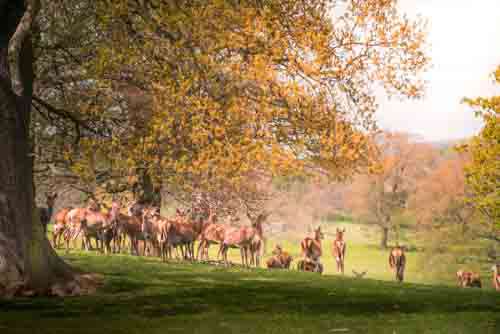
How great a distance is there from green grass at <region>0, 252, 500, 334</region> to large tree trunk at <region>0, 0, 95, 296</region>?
0.84m

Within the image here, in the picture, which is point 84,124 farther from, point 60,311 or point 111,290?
point 60,311

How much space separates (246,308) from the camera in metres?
11.4

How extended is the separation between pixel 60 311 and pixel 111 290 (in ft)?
8.99

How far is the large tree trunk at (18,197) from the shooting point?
12.2 m

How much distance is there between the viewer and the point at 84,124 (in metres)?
17.3

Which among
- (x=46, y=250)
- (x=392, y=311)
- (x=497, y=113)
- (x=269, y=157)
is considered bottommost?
(x=392, y=311)

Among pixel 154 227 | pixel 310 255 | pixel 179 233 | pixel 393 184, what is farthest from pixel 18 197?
pixel 393 184

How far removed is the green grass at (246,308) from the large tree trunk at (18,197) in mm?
839

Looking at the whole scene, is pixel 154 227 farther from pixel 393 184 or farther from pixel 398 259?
pixel 393 184

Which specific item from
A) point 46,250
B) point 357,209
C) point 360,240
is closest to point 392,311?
point 46,250

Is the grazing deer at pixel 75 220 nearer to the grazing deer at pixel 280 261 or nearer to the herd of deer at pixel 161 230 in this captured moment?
the herd of deer at pixel 161 230

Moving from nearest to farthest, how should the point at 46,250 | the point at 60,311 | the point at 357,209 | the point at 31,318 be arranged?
the point at 31,318
the point at 60,311
the point at 46,250
the point at 357,209

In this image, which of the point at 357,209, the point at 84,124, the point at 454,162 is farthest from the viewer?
the point at 357,209

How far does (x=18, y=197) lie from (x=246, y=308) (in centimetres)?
464
